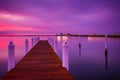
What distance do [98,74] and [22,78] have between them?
12.7 metres

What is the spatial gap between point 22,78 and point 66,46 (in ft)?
9.68

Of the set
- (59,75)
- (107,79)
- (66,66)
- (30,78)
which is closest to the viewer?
(30,78)

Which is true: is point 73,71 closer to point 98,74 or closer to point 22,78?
point 98,74

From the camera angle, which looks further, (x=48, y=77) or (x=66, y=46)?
(x=66, y=46)

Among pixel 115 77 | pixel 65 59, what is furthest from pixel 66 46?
pixel 115 77

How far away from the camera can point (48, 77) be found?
23.6 feet

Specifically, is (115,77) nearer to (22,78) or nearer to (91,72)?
(91,72)

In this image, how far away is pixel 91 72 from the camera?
61.5ft

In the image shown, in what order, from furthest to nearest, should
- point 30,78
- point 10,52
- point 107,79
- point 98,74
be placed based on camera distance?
point 98,74 < point 107,79 < point 10,52 < point 30,78

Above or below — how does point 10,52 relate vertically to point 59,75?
above

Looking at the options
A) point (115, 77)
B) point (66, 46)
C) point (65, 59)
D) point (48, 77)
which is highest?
point (66, 46)

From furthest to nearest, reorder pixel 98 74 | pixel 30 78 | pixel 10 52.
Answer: pixel 98 74 → pixel 10 52 → pixel 30 78

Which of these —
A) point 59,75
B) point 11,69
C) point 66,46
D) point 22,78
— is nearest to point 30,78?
point 22,78

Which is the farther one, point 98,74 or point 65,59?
point 98,74
